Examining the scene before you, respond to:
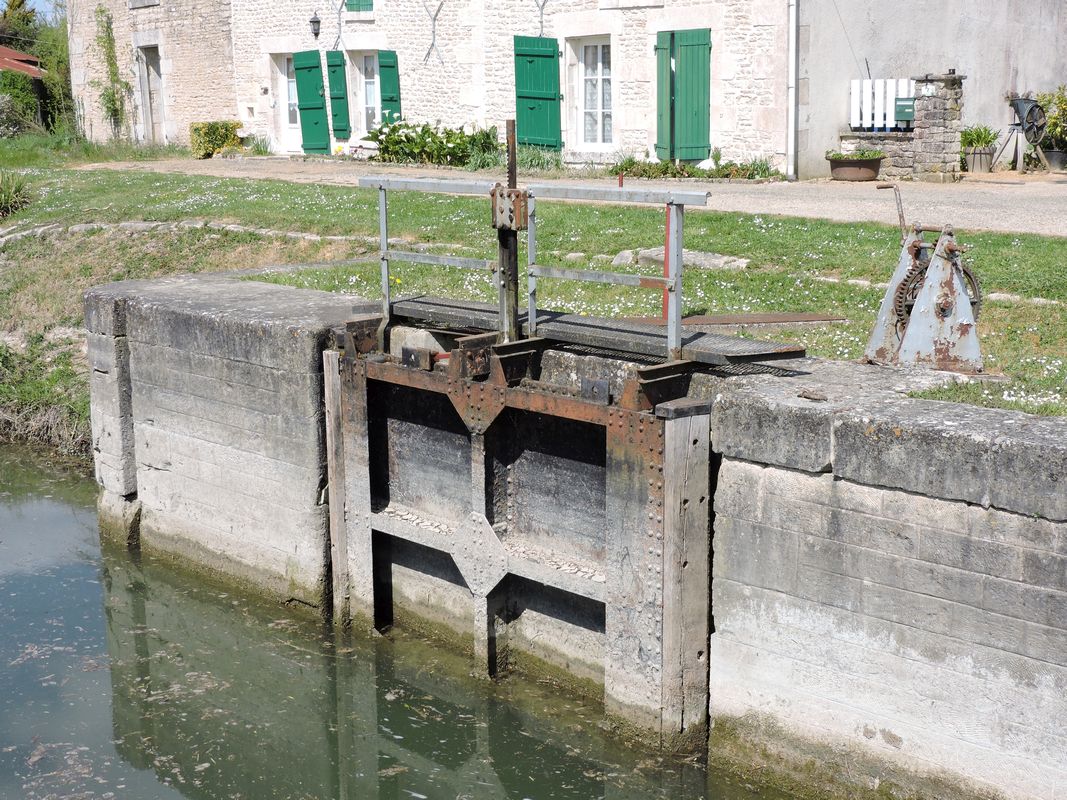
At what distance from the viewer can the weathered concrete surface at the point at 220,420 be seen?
7.57 metres

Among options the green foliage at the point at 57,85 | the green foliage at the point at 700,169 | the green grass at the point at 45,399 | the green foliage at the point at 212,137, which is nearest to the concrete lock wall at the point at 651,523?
the green grass at the point at 45,399

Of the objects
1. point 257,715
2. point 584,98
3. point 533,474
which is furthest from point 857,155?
point 257,715

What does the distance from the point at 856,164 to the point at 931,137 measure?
1.04 m

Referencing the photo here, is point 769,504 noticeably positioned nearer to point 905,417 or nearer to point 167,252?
point 905,417

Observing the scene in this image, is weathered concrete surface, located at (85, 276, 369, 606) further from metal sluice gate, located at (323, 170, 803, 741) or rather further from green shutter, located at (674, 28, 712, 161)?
green shutter, located at (674, 28, 712, 161)

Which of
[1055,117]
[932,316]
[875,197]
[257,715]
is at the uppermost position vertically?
[1055,117]

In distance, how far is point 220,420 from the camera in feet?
26.5

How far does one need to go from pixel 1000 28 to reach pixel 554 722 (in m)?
15.8

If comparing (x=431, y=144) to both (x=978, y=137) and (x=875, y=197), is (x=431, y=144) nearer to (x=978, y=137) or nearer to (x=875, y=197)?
(x=875, y=197)

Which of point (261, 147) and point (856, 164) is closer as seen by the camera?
point (856, 164)

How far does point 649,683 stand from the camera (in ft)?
19.4

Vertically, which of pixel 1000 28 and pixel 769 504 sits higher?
pixel 1000 28

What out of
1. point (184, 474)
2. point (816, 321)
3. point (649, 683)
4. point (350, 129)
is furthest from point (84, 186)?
point (649, 683)

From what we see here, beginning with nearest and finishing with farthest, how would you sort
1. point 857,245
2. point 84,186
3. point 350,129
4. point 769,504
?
point 769,504 → point 857,245 → point 84,186 → point 350,129
